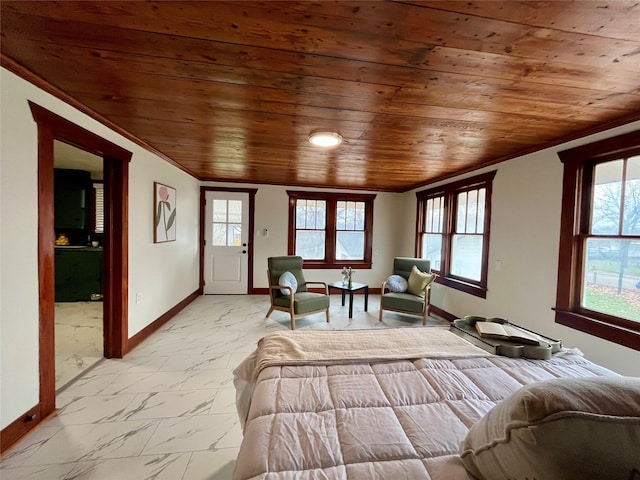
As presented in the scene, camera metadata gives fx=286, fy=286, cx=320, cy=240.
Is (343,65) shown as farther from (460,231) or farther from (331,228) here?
(331,228)

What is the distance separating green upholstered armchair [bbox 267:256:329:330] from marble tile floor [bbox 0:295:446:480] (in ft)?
2.39

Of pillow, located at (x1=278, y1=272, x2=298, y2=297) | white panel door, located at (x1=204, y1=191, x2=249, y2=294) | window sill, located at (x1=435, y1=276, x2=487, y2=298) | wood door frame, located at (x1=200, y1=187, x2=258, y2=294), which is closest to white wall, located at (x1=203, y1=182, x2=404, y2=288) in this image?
wood door frame, located at (x1=200, y1=187, x2=258, y2=294)

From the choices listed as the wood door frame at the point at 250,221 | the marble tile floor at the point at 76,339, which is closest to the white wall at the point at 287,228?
the wood door frame at the point at 250,221

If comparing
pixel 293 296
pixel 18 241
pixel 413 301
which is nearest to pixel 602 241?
pixel 413 301

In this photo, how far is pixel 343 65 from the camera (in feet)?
5.20

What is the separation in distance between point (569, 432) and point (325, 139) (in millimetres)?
2579

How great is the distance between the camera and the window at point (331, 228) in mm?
5805

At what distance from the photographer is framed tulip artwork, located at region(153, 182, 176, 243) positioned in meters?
3.47

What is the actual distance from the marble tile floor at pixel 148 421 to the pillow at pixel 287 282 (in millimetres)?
866

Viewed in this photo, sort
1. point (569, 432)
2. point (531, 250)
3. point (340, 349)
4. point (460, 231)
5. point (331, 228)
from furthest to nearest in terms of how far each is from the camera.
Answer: point (331, 228), point (460, 231), point (531, 250), point (340, 349), point (569, 432)

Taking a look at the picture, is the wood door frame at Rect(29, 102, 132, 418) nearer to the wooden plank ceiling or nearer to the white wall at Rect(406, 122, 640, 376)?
the wooden plank ceiling

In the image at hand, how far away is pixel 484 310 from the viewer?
366cm

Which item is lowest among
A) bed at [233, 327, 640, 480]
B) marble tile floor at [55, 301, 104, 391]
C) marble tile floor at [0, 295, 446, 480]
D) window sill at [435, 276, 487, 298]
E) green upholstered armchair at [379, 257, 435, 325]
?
marble tile floor at [0, 295, 446, 480]

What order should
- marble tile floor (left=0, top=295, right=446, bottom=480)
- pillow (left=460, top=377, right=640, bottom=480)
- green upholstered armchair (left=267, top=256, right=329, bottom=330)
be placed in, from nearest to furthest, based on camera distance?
pillow (left=460, top=377, right=640, bottom=480) → marble tile floor (left=0, top=295, right=446, bottom=480) → green upholstered armchair (left=267, top=256, right=329, bottom=330)
